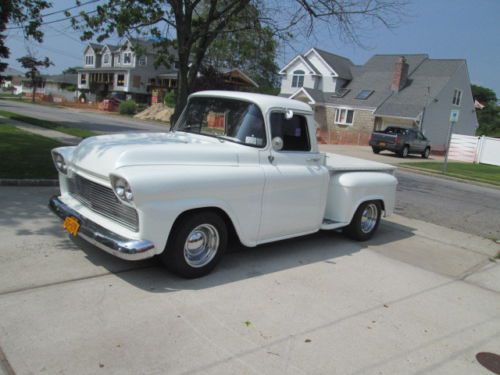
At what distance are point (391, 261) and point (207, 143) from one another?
2993mm

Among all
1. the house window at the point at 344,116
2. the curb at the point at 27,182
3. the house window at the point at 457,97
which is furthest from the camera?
the house window at the point at 344,116

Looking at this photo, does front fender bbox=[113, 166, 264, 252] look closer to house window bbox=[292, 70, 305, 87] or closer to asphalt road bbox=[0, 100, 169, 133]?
asphalt road bbox=[0, 100, 169, 133]

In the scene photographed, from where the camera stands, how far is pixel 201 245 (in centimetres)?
469

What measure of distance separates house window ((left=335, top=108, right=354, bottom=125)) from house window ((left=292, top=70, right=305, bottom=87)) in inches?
250

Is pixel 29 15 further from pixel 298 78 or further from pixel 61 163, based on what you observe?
pixel 298 78

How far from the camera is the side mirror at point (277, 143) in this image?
5137 mm

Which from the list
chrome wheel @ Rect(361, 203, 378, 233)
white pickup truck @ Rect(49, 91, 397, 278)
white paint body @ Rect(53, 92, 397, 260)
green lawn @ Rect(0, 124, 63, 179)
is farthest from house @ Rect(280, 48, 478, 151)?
white pickup truck @ Rect(49, 91, 397, 278)

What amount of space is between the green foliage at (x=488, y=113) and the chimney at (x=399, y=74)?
71.8ft

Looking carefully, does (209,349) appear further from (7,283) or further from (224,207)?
(7,283)

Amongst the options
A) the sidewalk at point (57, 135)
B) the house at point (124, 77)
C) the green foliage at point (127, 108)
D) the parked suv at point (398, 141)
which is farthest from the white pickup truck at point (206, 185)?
the house at point (124, 77)

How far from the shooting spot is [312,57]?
4534 cm

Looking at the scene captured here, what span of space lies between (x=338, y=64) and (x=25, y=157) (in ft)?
130

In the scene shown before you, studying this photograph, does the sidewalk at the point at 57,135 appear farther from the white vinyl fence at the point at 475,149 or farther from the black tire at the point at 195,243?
the white vinyl fence at the point at 475,149

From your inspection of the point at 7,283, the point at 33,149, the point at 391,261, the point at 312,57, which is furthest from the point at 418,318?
the point at 312,57
